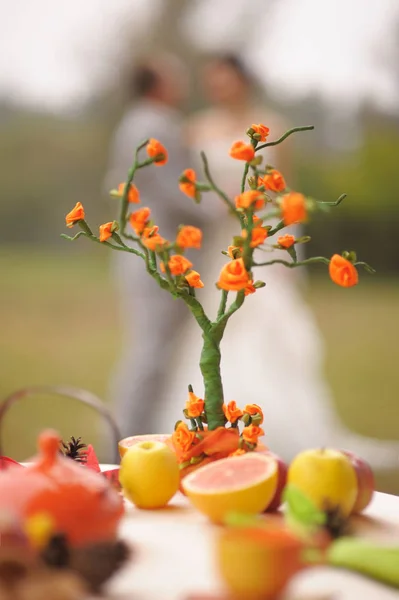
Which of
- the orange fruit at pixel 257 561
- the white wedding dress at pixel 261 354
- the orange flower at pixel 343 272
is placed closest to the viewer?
the orange fruit at pixel 257 561

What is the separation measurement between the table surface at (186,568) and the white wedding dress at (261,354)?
8.17 feet

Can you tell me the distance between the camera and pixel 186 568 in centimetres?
94

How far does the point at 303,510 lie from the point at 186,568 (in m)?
0.15

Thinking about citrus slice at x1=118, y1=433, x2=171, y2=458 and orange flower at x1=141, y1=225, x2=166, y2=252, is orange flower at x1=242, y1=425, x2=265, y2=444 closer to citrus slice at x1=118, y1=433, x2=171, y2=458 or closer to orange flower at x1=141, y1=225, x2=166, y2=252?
citrus slice at x1=118, y1=433, x2=171, y2=458

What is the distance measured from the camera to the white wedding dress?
147 inches

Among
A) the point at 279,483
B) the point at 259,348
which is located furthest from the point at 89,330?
the point at 279,483

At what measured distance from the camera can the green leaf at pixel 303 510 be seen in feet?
3.25

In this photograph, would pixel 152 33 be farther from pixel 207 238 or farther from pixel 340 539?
pixel 340 539

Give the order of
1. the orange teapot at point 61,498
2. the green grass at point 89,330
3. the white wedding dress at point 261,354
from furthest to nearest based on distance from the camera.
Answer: the green grass at point 89,330 < the white wedding dress at point 261,354 < the orange teapot at point 61,498

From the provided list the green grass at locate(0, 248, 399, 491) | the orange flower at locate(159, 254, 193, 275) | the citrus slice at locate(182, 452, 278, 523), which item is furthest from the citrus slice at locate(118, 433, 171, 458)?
the green grass at locate(0, 248, 399, 491)

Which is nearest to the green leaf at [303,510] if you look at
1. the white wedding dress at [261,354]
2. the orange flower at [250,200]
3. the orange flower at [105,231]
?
the orange flower at [250,200]

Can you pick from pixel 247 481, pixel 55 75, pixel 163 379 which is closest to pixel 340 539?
pixel 247 481

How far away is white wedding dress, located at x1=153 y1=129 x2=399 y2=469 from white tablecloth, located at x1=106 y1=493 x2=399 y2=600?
97.8 inches

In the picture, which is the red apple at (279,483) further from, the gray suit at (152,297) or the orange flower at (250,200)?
the gray suit at (152,297)
